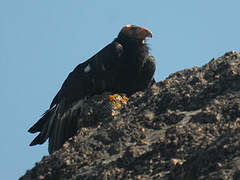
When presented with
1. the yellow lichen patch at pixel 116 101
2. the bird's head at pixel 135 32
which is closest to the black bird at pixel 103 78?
the bird's head at pixel 135 32

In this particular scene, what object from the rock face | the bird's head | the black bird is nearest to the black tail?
the black bird

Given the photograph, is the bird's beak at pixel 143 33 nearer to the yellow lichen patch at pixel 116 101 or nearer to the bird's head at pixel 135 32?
the bird's head at pixel 135 32

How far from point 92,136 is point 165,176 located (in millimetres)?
2689

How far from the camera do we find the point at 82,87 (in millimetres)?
13500

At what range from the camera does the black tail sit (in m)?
13.4

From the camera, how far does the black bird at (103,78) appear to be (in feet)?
43.7

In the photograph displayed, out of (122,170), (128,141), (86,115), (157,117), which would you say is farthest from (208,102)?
(86,115)

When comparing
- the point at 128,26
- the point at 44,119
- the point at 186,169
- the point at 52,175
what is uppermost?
the point at 128,26

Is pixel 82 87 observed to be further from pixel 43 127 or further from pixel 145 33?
pixel 145 33

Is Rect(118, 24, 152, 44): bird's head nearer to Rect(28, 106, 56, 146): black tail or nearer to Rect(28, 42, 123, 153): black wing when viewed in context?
Rect(28, 42, 123, 153): black wing

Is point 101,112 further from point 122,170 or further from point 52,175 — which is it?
point 122,170

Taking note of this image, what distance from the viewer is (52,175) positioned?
8461mm

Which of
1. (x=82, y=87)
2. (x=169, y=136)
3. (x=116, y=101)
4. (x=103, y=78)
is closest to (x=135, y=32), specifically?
(x=103, y=78)

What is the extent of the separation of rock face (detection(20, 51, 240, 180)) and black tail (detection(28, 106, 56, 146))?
8.19 ft
